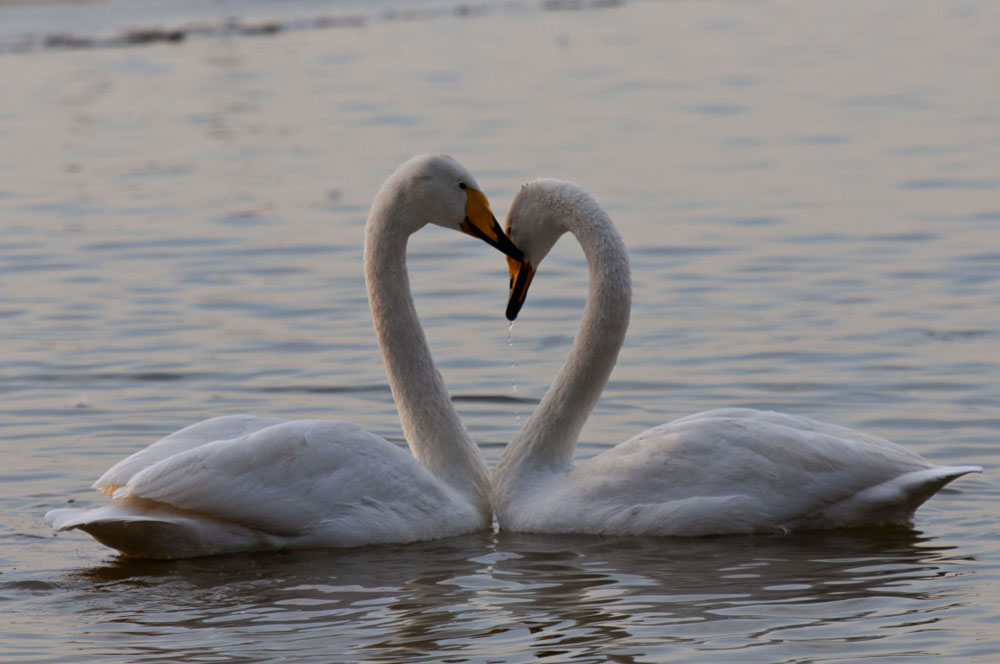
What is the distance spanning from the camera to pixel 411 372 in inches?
341

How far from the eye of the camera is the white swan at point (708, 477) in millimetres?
7676

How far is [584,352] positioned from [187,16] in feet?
91.2

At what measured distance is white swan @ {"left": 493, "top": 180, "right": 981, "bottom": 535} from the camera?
768 centimetres

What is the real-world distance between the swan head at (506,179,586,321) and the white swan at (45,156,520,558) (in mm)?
A: 107

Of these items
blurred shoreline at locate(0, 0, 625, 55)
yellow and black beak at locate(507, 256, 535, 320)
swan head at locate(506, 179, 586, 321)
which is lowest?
yellow and black beak at locate(507, 256, 535, 320)

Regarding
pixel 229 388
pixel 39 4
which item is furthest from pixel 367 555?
pixel 39 4

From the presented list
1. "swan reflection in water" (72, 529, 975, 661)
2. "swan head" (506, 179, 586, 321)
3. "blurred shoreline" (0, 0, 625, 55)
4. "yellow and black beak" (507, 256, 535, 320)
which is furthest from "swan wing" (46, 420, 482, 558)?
"blurred shoreline" (0, 0, 625, 55)

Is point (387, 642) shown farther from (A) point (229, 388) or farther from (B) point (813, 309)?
(B) point (813, 309)

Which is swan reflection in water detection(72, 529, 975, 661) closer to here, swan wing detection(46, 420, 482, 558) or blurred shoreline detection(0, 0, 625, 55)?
swan wing detection(46, 420, 482, 558)

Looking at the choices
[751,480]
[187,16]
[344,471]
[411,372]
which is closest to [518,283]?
[411,372]

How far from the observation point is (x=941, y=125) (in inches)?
763

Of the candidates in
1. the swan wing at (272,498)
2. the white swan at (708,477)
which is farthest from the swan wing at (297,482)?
the white swan at (708,477)

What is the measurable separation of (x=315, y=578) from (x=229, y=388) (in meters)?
3.48

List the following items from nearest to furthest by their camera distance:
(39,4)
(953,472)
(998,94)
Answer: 1. (953,472)
2. (998,94)
3. (39,4)
